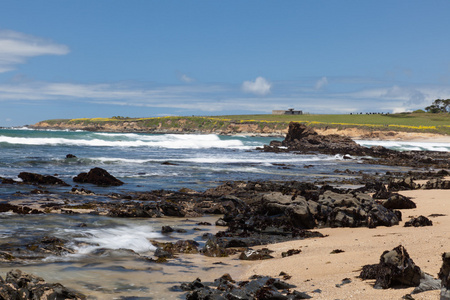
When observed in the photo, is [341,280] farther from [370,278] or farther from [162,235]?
[162,235]

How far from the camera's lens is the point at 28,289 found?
5703 mm

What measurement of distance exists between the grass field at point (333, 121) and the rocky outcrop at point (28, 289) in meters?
109

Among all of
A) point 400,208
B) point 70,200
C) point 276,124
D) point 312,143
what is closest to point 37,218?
point 70,200

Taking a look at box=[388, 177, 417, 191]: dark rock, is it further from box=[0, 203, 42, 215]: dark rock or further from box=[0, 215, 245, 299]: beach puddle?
box=[0, 203, 42, 215]: dark rock

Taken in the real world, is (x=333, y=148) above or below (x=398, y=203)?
below

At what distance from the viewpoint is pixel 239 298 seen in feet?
20.0

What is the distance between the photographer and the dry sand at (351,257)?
6215mm

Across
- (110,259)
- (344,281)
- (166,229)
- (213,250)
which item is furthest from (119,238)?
(344,281)

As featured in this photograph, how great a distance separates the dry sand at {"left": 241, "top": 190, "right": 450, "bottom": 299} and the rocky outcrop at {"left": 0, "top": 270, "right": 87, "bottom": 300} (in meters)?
A: 3.37

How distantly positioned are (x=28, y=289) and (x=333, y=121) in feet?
447

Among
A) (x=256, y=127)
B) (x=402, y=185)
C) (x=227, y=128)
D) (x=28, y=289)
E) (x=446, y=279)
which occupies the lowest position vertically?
(x=402, y=185)

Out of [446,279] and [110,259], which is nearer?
[446,279]

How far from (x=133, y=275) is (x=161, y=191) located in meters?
11.2

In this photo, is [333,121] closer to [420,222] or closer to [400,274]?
[420,222]
